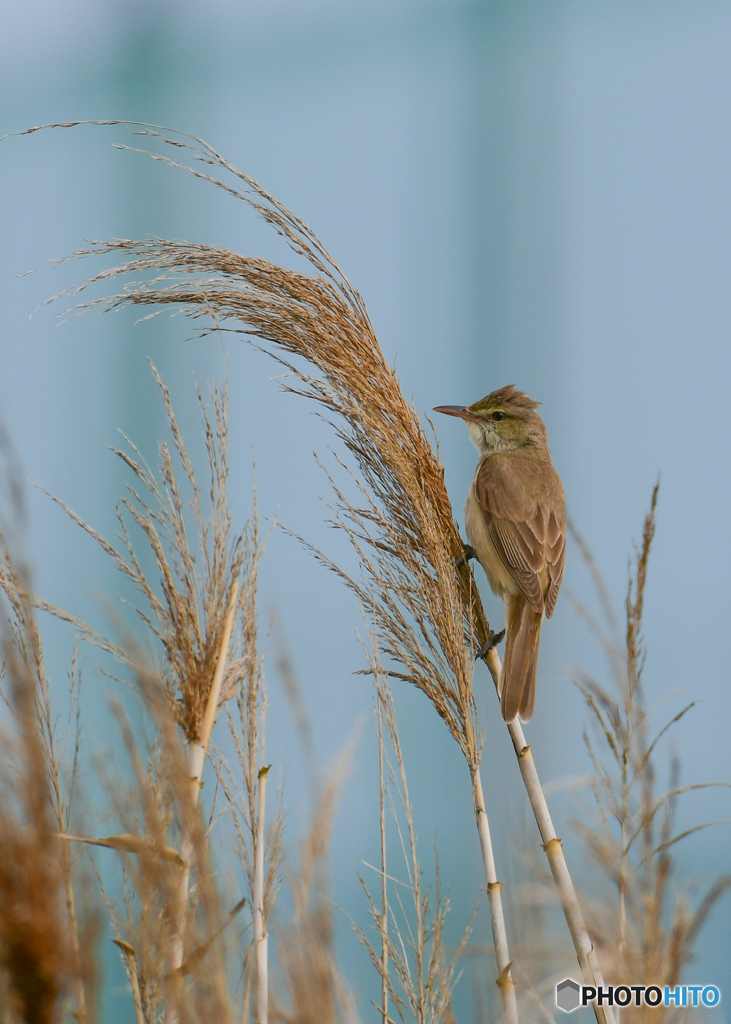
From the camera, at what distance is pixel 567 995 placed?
1.13 m

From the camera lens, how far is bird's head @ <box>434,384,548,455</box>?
2.37 m

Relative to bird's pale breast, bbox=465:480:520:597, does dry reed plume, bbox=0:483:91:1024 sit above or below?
below

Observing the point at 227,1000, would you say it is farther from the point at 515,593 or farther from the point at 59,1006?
the point at 515,593

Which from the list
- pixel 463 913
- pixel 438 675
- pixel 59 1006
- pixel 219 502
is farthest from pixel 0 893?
pixel 463 913

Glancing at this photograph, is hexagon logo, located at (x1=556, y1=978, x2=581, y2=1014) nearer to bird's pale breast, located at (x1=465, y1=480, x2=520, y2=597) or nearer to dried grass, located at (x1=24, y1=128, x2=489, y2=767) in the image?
dried grass, located at (x1=24, y1=128, x2=489, y2=767)

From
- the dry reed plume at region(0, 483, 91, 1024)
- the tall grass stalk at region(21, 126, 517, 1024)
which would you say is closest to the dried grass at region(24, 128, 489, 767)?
the tall grass stalk at region(21, 126, 517, 1024)

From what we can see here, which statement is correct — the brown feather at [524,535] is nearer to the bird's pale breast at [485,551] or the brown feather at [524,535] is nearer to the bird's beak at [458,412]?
the bird's pale breast at [485,551]

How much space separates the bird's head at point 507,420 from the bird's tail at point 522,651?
1.65 ft

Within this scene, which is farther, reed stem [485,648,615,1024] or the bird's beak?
the bird's beak

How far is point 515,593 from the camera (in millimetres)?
2125

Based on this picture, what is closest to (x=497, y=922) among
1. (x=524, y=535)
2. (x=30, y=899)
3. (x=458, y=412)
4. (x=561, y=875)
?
(x=561, y=875)

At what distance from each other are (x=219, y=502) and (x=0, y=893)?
548mm

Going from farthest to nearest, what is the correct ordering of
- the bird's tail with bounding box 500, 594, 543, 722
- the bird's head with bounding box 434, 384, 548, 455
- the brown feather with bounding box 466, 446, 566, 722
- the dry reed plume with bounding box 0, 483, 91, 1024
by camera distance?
1. the bird's head with bounding box 434, 384, 548, 455
2. the brown feather with bounding box 466, 446, 566, 722
3. the bird's tail with bounding box 500, 594, 543, 722
4. the dry reed plume with bounding box 0, 483, 91, 1024

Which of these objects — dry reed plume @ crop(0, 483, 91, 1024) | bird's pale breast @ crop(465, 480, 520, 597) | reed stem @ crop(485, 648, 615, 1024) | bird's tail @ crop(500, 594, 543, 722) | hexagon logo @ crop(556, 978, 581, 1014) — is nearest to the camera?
dry reed plume @ crop(0, 483, 91, 1024)
